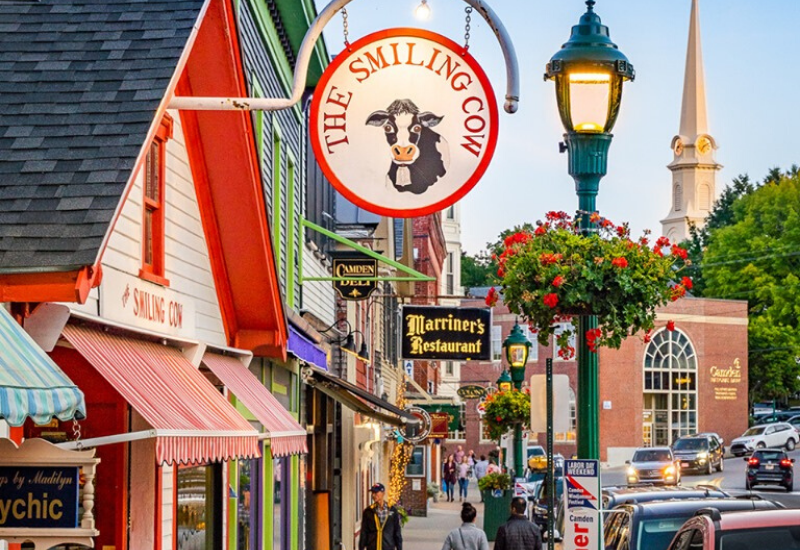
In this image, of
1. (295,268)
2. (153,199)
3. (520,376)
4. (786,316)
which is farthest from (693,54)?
(153,199)

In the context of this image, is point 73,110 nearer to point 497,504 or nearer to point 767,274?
point 497,504

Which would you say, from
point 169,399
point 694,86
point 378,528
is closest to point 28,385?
point 169,399

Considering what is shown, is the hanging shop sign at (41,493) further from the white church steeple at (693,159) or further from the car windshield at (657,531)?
the white church steeple at (693,159)

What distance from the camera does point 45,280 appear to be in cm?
750

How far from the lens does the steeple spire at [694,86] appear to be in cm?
14638

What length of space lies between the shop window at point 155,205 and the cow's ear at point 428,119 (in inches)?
103

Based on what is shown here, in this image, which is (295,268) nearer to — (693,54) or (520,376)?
(520,376)

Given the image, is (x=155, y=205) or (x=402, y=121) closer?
(x=402, y=121)

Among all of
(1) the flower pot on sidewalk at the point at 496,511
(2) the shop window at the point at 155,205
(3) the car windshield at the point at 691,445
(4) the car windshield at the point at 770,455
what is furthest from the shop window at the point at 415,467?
(2) the shop window at the point at 155,205

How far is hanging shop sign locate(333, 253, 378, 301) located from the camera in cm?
2283

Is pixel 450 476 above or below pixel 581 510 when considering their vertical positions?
below

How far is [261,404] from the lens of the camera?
13.1 metres

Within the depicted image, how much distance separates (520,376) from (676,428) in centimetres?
4733

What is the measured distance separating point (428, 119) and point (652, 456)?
41595mm
